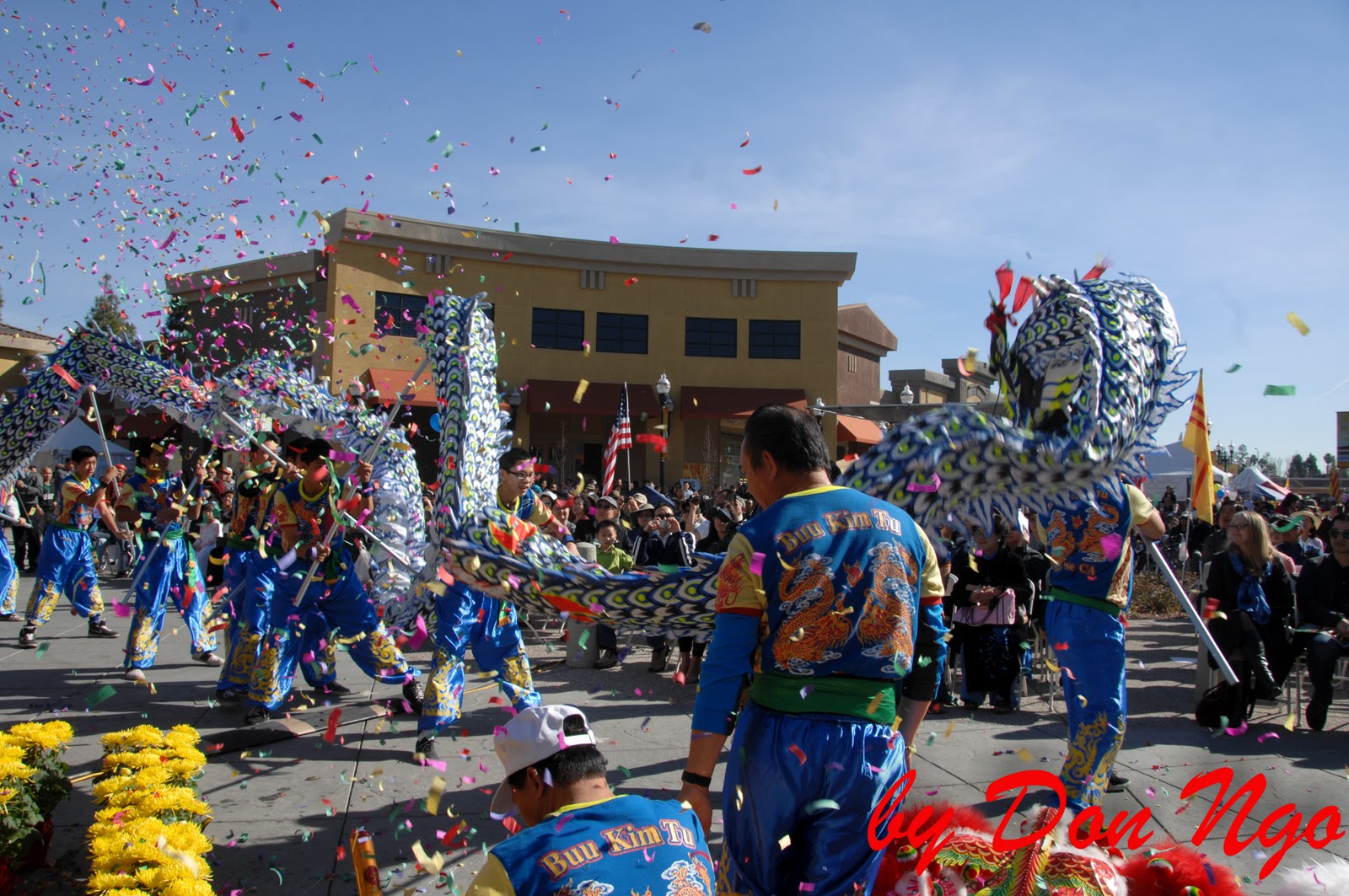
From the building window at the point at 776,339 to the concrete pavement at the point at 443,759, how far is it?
17829 mm

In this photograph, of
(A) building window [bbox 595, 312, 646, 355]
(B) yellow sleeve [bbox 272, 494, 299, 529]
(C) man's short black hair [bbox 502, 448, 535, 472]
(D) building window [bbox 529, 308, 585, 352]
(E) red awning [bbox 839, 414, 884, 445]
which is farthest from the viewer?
(E) red awning [bbox 839, 414, 884, 445]

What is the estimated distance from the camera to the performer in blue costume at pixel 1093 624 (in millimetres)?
4207

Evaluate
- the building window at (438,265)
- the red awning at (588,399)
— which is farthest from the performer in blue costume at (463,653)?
the building window at (438,265)

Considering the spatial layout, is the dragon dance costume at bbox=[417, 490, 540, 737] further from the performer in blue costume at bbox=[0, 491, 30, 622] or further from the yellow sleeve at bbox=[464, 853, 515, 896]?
the performer in blue costume at bbox=[0, 491, 30, 622]

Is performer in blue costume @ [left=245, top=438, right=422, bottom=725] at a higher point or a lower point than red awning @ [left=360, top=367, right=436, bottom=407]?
lower

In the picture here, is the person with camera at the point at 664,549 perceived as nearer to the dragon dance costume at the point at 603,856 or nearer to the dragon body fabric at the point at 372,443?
the dragon body fabric at the point at 372,443

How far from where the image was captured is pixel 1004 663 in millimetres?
6961

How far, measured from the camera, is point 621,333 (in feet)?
81.7

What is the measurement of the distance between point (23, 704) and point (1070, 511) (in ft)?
23.7

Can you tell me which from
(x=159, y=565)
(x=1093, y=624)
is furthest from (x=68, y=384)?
(x=1093, y=624)

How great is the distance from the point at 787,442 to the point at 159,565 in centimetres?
725

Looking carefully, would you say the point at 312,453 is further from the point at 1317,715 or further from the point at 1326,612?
the point at 1326,612

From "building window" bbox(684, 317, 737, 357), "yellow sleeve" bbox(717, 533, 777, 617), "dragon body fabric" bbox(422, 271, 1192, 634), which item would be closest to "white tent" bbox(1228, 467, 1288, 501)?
"building window" bbox(684, 317, 737, 357)

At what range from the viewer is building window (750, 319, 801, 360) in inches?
1008
